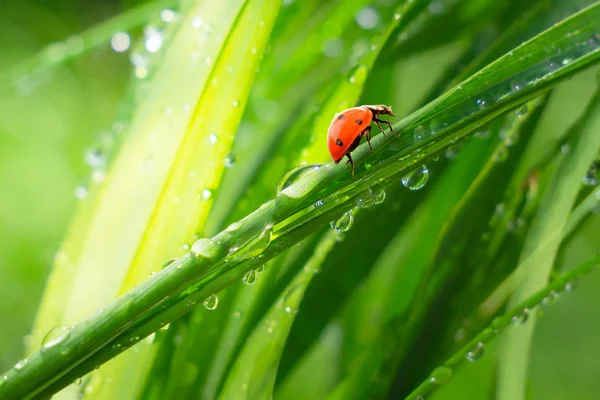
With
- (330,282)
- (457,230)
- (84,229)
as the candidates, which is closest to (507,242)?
(457,230)

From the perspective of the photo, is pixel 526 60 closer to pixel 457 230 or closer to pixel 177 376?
pixel 457 230

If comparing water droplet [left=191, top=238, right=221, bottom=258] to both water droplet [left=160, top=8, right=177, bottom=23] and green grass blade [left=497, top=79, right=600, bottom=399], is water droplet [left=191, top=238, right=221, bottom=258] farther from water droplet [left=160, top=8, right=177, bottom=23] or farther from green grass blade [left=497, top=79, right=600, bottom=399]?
water droplet [left=160, top=8, right=177, bottom=23]

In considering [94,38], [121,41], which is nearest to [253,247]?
[94,38]

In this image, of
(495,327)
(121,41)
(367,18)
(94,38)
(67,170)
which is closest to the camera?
(495,327)

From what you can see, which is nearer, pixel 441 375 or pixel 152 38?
pixel 441 375

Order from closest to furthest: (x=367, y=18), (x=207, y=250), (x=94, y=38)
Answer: (x=207, y=250) < (x=367, y=18) < (x=94, y=38)

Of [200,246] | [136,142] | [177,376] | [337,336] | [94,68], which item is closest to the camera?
[200,246]

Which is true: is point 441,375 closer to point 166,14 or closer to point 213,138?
point 213,138
